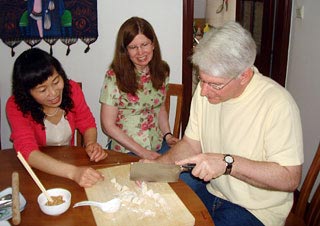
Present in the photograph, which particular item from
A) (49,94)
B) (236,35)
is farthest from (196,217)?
(49,94)

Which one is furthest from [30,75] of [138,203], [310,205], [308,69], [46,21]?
[308,69]

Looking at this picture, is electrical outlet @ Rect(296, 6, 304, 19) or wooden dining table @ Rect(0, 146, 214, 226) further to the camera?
electrical outlet @ Rect(296, 6, 304, 19)

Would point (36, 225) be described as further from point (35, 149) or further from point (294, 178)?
point (294, 178)

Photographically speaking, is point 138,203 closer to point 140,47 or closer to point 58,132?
point 58,132

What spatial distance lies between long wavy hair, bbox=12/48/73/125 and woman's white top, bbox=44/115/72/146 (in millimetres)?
60

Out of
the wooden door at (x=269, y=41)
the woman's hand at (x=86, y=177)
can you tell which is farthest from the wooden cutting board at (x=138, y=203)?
the wooden door at (x=269, y=41)

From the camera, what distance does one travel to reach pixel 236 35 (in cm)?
119

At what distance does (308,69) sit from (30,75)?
6.01ft

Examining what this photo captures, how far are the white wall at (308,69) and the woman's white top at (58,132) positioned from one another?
1.62 meters

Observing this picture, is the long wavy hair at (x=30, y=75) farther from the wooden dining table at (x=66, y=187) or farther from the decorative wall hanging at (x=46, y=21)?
the decorative wall hanging at (x=46, y=21)

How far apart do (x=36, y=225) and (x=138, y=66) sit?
3.91ft

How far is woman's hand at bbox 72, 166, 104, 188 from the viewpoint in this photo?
4.21ft

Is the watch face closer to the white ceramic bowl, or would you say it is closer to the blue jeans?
the blue jeans

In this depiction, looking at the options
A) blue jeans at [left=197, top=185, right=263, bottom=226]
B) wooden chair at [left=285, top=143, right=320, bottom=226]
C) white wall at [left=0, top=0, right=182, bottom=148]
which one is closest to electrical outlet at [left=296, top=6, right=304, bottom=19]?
white wall at [left=0, top=0, right=182, bottom=148]
